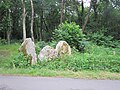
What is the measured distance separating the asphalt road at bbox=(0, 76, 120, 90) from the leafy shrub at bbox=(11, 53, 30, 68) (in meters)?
2.36

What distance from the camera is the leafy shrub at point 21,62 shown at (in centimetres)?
1155

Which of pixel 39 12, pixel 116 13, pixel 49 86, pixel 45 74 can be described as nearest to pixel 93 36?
pixel 116 13

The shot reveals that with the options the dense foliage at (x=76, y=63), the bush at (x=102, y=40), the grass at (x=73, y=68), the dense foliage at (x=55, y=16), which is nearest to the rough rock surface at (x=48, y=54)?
the dense foliage at (x=76, y=63)

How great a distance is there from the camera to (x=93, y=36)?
2461 cm

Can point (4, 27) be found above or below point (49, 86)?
above

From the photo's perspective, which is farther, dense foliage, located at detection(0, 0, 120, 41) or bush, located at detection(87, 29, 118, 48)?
dense foliage, located at detection(0, 0, 120, 41)

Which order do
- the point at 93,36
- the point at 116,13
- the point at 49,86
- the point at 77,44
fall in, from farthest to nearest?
1. the point at 116,13
2. the point at 93,36
3. the point at 77,44
4. the point at 49,86

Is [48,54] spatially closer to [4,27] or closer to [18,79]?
[18,79]

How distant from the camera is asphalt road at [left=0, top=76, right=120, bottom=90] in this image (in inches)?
296

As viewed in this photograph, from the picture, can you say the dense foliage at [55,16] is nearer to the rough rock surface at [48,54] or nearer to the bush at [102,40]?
the bush at [102,40]

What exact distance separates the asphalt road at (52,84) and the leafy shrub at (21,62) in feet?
7.74

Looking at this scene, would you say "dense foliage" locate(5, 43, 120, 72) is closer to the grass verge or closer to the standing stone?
the standing stone

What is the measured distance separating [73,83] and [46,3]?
23642 mm

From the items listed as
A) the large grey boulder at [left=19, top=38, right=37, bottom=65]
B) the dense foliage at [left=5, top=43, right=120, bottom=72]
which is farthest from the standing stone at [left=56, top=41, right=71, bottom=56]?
the large grey boulder at [left=19, top=38, right=37, bottom=65]
